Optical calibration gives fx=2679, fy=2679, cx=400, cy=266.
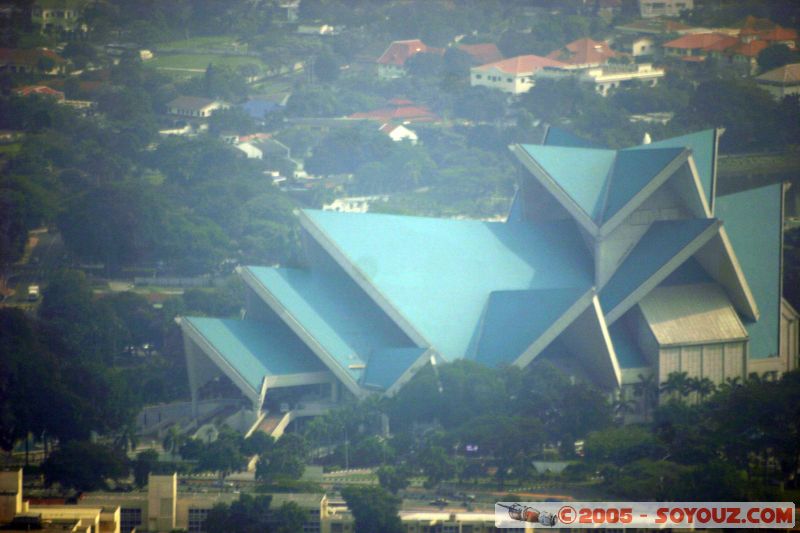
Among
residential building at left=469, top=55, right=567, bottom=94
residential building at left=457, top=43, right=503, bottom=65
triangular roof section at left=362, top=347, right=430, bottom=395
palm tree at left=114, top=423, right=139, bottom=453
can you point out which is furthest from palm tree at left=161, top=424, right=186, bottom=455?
residential building at left=457, top=43, right=503, bottom=65

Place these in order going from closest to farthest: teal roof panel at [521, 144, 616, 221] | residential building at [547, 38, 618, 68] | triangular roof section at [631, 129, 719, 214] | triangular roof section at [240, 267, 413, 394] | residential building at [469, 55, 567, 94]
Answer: triangular roof section at [240, 267, 413, 394] → teal roof panel at [521, 144, 616, 221] → triangular roof section at [631, 129, 719, 214] → residential building at [469, 55, 567, 94] → residential building at [547, 38, 618, 68]

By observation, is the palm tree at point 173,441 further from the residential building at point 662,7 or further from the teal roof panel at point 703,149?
the residential building at point 662,7

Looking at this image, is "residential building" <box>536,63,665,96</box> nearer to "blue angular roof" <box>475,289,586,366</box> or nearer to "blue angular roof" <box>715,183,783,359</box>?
"blue angular roof" <box>715,183,783,359</box>

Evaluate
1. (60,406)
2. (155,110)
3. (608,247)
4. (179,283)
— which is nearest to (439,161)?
(155,110)

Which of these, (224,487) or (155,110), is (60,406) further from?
(155,110)

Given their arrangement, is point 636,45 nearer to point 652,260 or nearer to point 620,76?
point 620,76
